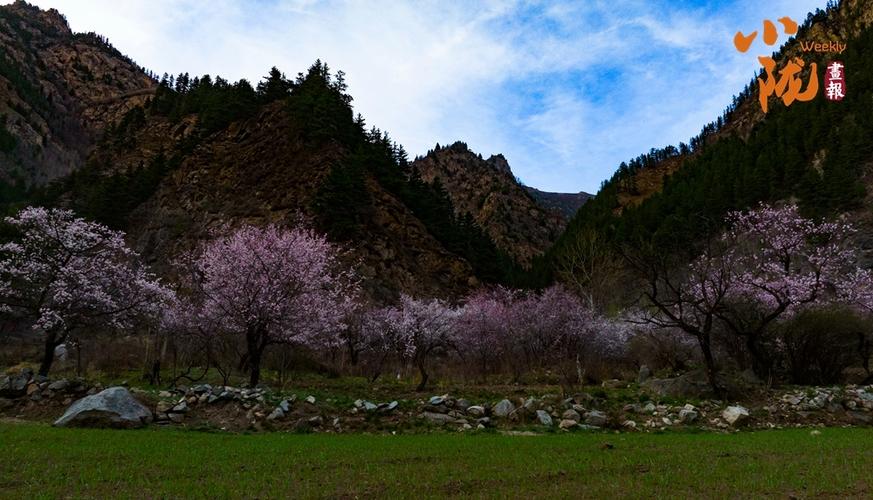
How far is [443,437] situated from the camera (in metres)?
13.0

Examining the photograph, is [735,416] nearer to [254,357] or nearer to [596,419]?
[596,419]

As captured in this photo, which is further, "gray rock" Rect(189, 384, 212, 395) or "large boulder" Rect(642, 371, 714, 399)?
"large boulder" Rect(642, 371, 714, 399)

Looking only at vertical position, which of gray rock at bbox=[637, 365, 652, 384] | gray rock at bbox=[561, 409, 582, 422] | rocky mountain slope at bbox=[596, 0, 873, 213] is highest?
rocky mountain slope at bbox=[596, 0, 873, 213]

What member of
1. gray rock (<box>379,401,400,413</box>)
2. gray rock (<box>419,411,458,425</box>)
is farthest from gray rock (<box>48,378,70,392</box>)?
gray rock (<box>419,411,458,425</box>)

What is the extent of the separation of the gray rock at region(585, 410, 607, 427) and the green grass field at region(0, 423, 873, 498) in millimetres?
2991

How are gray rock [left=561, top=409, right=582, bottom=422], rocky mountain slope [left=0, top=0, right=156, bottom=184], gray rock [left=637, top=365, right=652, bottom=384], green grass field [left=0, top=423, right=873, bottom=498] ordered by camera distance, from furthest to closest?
rocky mountain slope [left=0, top=0, right=156, bottom=184] → gray rock [left=637, top=365, right=652, bottom=384] → gray rock [left=561, top=409, right=582, bottom=422] → green grass field [left=0, top=423, right=873, bottom=498]

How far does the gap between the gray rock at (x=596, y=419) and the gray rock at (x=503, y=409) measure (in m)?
2.39

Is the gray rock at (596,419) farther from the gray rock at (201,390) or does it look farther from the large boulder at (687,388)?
the gray rock at (201,390)

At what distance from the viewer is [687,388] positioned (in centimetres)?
2031

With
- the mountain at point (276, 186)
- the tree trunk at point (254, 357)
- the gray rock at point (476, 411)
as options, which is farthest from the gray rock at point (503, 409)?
the mountain at point (276, 186)

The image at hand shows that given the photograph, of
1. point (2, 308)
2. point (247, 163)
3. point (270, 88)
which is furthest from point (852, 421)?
point (270, 88)

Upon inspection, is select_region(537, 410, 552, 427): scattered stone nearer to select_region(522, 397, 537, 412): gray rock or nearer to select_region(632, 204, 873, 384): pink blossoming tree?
select_region(522, 397, 537, 412): gray rock

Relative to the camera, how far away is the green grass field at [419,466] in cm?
714

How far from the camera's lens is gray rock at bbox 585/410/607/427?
51.2ft
